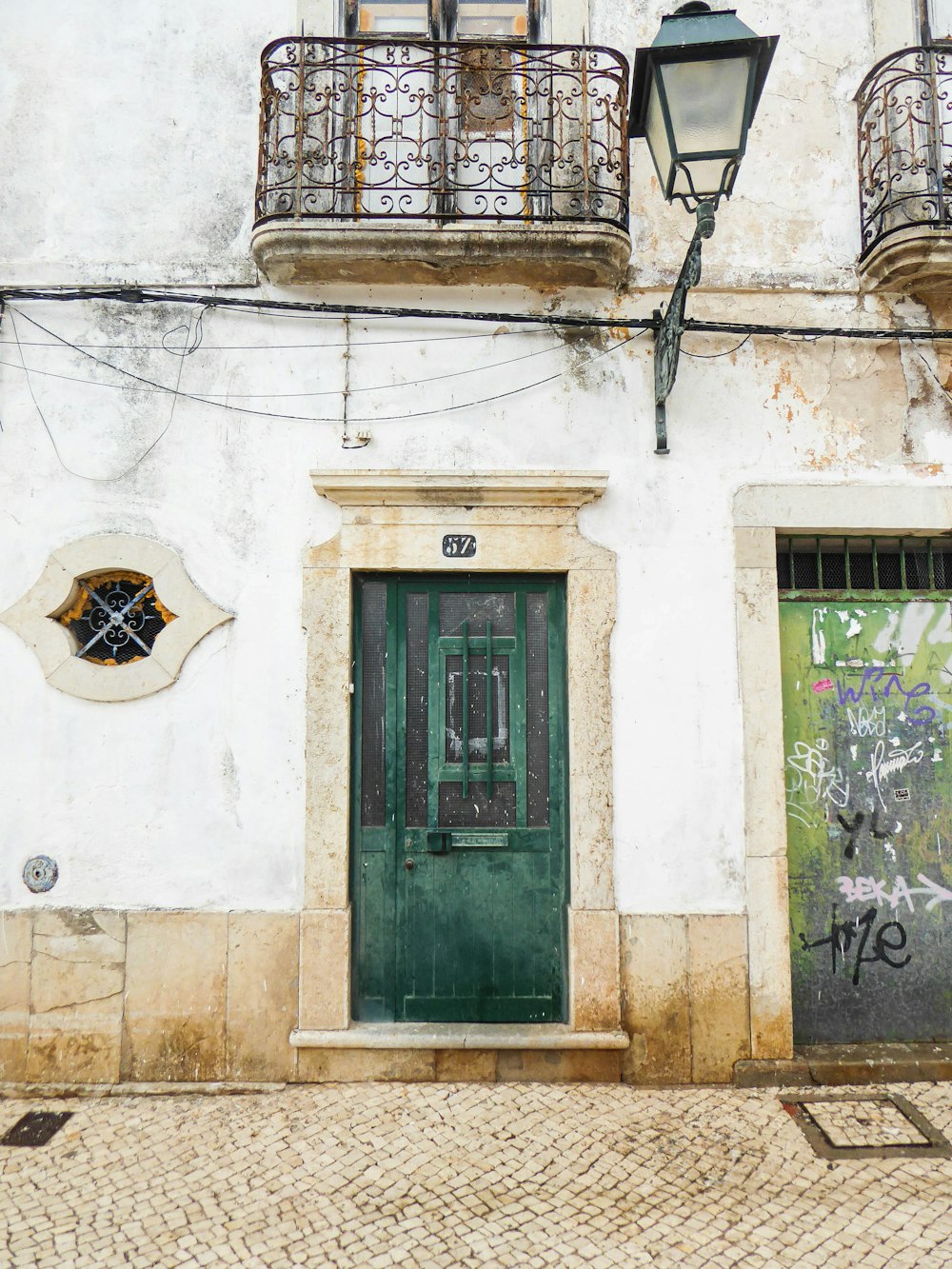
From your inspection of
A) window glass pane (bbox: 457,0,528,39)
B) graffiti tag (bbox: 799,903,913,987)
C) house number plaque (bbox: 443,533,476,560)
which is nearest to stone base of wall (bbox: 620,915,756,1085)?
graffiti tag (bbox: 799,903,913,987)

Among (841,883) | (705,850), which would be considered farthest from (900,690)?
(705,850)

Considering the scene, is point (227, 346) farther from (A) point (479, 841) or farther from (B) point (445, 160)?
(A) point (479, 841)

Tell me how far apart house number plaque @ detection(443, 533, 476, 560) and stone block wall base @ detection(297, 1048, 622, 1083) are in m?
2.46

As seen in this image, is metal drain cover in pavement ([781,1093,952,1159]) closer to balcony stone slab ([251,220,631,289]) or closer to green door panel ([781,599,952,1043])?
green door panel ([781,599,952,1043])

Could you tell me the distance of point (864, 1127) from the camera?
3.58 metres

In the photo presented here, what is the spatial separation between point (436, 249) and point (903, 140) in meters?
2.65

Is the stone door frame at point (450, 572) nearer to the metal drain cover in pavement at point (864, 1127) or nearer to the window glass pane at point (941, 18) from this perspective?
the metal drain cover in pavement at point (864, 1127)

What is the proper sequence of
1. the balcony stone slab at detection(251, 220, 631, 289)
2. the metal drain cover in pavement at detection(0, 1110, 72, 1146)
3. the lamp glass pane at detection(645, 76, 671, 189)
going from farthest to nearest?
the balcony stone slab at detection(251, 220, 631, 289) < the metal drain cover in pavement at detection(0, 1110, 72, 1146) < the lamp glass pane at detection(645, 76, 671, 189)

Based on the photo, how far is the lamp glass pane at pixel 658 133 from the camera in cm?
312

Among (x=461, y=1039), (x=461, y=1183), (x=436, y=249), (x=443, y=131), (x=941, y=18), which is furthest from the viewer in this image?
(x=941, y=18)

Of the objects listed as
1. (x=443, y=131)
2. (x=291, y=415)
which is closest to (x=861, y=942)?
(x=291, y=415)

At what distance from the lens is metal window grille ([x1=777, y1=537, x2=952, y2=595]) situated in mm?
4434

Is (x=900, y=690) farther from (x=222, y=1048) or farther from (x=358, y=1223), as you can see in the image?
(x=222, y=1048)

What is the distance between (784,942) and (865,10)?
16.6ft
